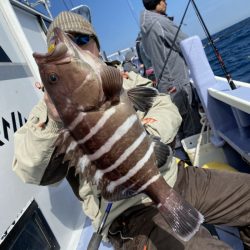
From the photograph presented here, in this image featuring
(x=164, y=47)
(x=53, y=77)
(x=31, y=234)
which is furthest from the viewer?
(x=164, y=47)

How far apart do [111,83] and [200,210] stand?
1.28 m

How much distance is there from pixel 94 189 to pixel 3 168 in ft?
2.74

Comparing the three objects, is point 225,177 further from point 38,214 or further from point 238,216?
point 38,214

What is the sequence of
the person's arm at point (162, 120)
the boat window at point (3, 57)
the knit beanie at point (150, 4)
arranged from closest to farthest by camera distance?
the person's arm at point (162, 120)
the boat window at point (3, 57)
the knit beanie at point (150, 4)

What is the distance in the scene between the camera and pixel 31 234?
278 cm

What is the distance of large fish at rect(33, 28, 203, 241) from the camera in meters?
1.59

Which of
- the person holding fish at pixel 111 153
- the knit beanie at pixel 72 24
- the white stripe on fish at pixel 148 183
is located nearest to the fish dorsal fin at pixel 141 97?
the person holding fish at pixel 111 153

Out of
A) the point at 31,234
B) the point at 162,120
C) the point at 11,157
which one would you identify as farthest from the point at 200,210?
the point at 11,157

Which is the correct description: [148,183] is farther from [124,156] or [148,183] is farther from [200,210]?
[200,210]

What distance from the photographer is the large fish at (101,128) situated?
1.59 metres

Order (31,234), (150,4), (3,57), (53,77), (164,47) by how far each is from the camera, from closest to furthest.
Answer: (53,77) → (31,234) → (3,57) → (164,47) → (150,4)

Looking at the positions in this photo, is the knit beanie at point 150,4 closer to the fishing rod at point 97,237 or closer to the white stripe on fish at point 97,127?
the fishing rod at point 97,237

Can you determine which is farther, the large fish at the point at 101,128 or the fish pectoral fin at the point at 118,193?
the fish pectoral fin at the point at 118,193

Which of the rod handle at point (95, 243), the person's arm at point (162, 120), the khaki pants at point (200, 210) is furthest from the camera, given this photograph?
the person's arm at point (162, 120)
